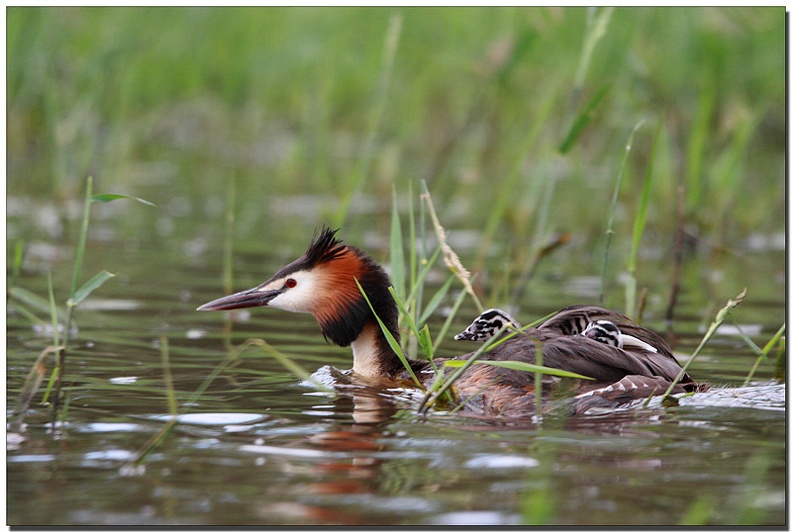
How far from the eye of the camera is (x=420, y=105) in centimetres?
1381

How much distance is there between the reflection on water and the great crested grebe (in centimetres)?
18

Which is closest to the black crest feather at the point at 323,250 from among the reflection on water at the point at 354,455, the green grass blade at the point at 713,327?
the reflection on water at the point at 354,455

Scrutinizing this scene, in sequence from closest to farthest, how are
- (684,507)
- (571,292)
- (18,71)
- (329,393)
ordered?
(684,507)
(329,393)
(571,292)
(18,71)

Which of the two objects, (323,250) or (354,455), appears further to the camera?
(323,250)

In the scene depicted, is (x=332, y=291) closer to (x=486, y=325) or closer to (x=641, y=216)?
(x=486, y=325)

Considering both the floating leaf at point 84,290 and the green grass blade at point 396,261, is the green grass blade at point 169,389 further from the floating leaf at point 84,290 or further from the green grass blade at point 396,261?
the green grass blade at point 396,261

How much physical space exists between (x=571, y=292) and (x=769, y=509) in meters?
4.51

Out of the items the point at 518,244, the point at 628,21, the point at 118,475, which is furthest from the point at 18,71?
the point at 118,475

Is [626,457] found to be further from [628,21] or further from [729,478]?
[628,21]

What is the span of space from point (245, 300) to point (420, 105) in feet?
27.6

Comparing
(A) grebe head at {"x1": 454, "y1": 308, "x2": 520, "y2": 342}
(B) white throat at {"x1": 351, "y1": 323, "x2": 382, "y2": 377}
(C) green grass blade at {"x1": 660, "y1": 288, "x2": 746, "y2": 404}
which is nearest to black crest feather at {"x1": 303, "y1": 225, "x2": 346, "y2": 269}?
(B) white throat at {"x1": 351, "y1": 323, "x2": 382, "y2": 377}

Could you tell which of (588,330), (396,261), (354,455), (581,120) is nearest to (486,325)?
(588,330)

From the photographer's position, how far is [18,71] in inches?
394

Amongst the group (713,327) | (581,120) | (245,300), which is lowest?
(713,327)
